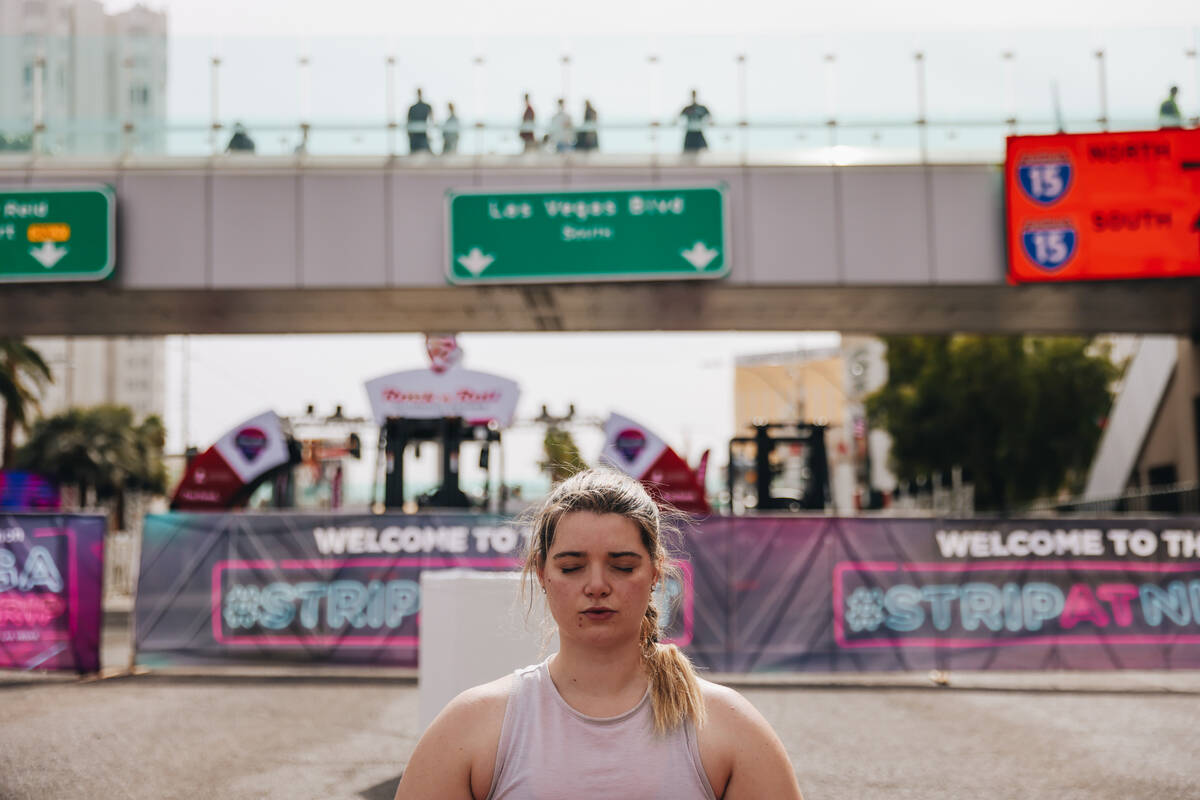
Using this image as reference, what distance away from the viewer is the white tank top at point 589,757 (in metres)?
2.43

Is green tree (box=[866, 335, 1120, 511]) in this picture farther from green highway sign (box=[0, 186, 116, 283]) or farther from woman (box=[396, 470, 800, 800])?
woman (box=[396, 470, 800, 800])

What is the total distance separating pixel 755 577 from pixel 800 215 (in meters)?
7.94

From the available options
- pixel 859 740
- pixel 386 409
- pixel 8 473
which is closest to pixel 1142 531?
pixel 859 740

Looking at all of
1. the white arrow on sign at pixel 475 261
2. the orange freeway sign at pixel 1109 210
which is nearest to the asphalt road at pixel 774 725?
the orange freeway sign at pixel 1109 210

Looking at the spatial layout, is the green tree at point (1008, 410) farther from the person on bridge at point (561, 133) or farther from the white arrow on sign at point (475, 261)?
the white arrow on sign at point (475, 261)

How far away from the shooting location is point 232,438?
18.5 metres

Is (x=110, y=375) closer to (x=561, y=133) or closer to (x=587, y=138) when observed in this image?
(x=561, y=133)

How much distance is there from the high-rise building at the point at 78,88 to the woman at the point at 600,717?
1733cm

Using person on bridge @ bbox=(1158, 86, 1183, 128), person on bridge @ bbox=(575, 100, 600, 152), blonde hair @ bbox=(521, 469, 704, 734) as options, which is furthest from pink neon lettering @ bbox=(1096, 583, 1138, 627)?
blonde hair @ bbox=(521, 469, 704, 734)

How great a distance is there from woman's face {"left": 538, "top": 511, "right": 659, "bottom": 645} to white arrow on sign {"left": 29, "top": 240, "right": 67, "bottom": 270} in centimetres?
1860

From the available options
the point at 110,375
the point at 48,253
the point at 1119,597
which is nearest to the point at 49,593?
the point at 48,253

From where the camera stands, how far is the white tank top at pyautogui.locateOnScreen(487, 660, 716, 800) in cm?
243

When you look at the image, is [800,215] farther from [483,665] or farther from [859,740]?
[483,665]

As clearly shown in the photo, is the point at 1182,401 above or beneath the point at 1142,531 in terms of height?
above
